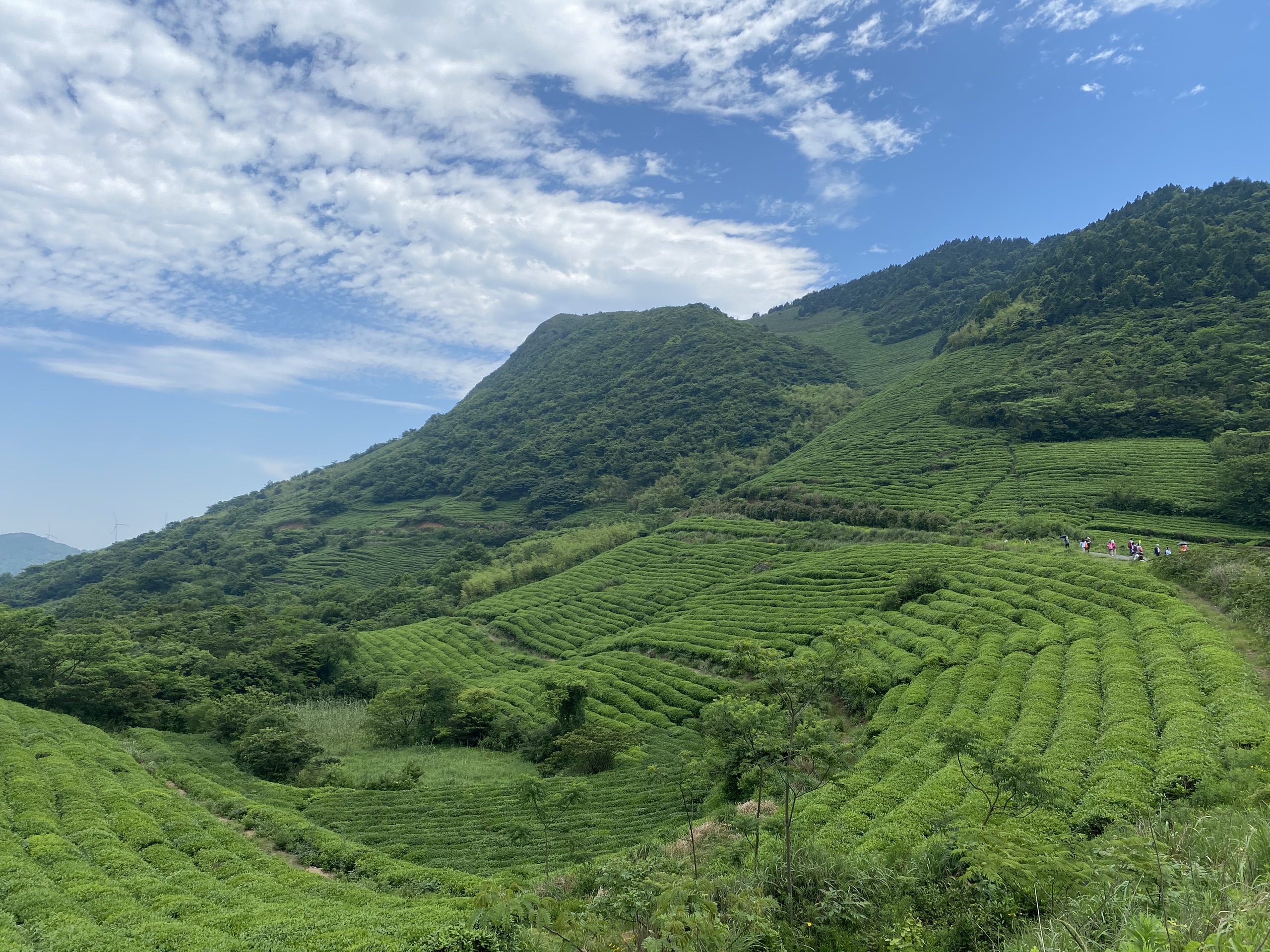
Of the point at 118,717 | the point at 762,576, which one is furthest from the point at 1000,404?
the point at 118,717

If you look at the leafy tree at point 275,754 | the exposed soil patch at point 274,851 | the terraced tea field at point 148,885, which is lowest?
the leafy tree at point 275,754

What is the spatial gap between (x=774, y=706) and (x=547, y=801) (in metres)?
12.7

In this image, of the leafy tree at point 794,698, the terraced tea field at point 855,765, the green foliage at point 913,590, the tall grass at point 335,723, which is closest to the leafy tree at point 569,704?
the terraced tea field at point 855,765

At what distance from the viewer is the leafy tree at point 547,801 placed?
16812 millimetres

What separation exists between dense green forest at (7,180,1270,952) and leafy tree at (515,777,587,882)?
0.25 m

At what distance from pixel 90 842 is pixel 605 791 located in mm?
16844

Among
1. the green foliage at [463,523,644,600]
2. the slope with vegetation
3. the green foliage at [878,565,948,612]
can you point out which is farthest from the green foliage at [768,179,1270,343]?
the green foliage at [878,565,948,612]

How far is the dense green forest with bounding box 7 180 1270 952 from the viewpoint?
388 inches

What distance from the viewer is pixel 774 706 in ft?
39.6

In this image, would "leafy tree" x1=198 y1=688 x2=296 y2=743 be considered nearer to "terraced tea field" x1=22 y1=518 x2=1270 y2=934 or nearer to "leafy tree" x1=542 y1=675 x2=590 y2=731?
"terraced tea field" x1=22 y1=518 x2=1270 y2=934

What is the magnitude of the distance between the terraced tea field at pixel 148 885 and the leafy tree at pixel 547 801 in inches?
127

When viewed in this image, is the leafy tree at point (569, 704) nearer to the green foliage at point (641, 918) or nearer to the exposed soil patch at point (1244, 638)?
the green foliage at point (641, 918)

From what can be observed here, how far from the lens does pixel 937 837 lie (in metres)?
11.3

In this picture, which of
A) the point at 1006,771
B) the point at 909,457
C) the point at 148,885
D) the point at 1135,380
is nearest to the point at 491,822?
the point at 148,885
